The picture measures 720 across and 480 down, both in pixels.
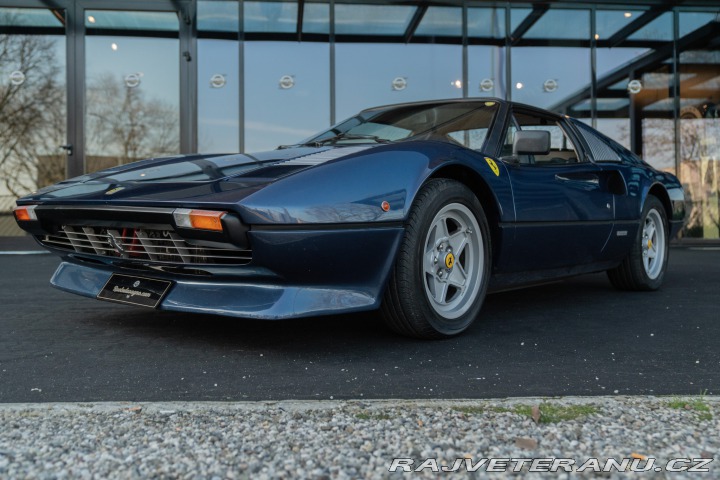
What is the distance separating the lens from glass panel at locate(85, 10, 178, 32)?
8.56 m

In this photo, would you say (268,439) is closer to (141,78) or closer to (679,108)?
(141,78)

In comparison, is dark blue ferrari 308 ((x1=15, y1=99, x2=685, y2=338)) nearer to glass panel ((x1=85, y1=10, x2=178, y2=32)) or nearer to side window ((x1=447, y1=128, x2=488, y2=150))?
side window ((x1=447, y1=128, x2=488, y2=150))

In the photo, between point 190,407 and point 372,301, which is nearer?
point 190,407

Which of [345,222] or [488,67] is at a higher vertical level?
[488,67]

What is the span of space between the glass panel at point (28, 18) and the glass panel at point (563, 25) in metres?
6.72

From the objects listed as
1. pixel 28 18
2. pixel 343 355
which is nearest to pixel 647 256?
pixel 343 355

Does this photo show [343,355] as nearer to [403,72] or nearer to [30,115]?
[403,72]

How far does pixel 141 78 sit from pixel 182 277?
23.9ft

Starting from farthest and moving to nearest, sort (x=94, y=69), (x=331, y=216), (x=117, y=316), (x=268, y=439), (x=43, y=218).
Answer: (x=94, y=69), (x=117, y=316), (x=43, y=218), (x=331, y=216), (x=268, y=439)

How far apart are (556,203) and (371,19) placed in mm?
6821

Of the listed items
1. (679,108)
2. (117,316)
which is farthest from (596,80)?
(117,316)

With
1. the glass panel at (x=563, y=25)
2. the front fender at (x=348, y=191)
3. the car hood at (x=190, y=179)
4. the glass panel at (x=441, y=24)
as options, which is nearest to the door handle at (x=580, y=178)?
the front fender at (x=348, y=191)

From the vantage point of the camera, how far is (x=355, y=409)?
1598mm

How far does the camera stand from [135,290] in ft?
7.63
